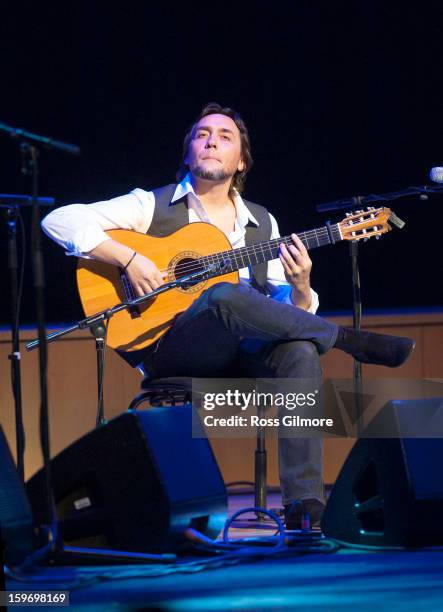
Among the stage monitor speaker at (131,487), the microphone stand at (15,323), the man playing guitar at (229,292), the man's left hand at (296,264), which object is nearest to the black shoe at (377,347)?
the man playing guitar at (229,292)

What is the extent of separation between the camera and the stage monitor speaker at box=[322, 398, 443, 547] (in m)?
1.95

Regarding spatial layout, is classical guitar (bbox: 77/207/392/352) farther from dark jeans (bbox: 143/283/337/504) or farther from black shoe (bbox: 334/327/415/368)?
black shoe (bbox: 334/327/415/368)

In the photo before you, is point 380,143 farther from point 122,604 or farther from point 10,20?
point 122,604

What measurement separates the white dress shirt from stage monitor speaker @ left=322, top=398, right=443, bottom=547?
1.10m

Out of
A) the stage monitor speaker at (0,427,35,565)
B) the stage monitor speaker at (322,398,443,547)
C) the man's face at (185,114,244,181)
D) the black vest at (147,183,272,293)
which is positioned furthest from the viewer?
the man's face at (185,114,244,181)

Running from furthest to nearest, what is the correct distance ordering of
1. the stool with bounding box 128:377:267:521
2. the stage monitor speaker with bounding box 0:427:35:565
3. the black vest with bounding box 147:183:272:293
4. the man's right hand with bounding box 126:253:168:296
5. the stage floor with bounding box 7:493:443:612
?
the black vest with bounding box 147:183:272:293
the man's right hand with bounding box 126:253:168:296
the stool with bounding box 128:377:267:521
the stage monitor speaker with bounding box 0:427:35:565
the stage floor with bounding box 7:493:443:612

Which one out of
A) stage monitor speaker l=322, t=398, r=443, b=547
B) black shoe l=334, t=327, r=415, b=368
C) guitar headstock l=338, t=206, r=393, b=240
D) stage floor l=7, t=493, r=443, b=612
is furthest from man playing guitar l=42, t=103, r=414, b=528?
stage floor l=7, t=493, r=443, b=612

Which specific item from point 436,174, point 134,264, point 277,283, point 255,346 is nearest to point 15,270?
point 134,264

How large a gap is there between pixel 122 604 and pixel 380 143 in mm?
3263

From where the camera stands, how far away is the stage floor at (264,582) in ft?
5.11

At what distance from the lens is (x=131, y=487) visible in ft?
6.69

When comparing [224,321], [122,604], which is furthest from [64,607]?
[224,321]

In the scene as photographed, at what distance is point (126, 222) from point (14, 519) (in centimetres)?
155

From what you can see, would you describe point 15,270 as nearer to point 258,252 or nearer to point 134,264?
point 134,264
